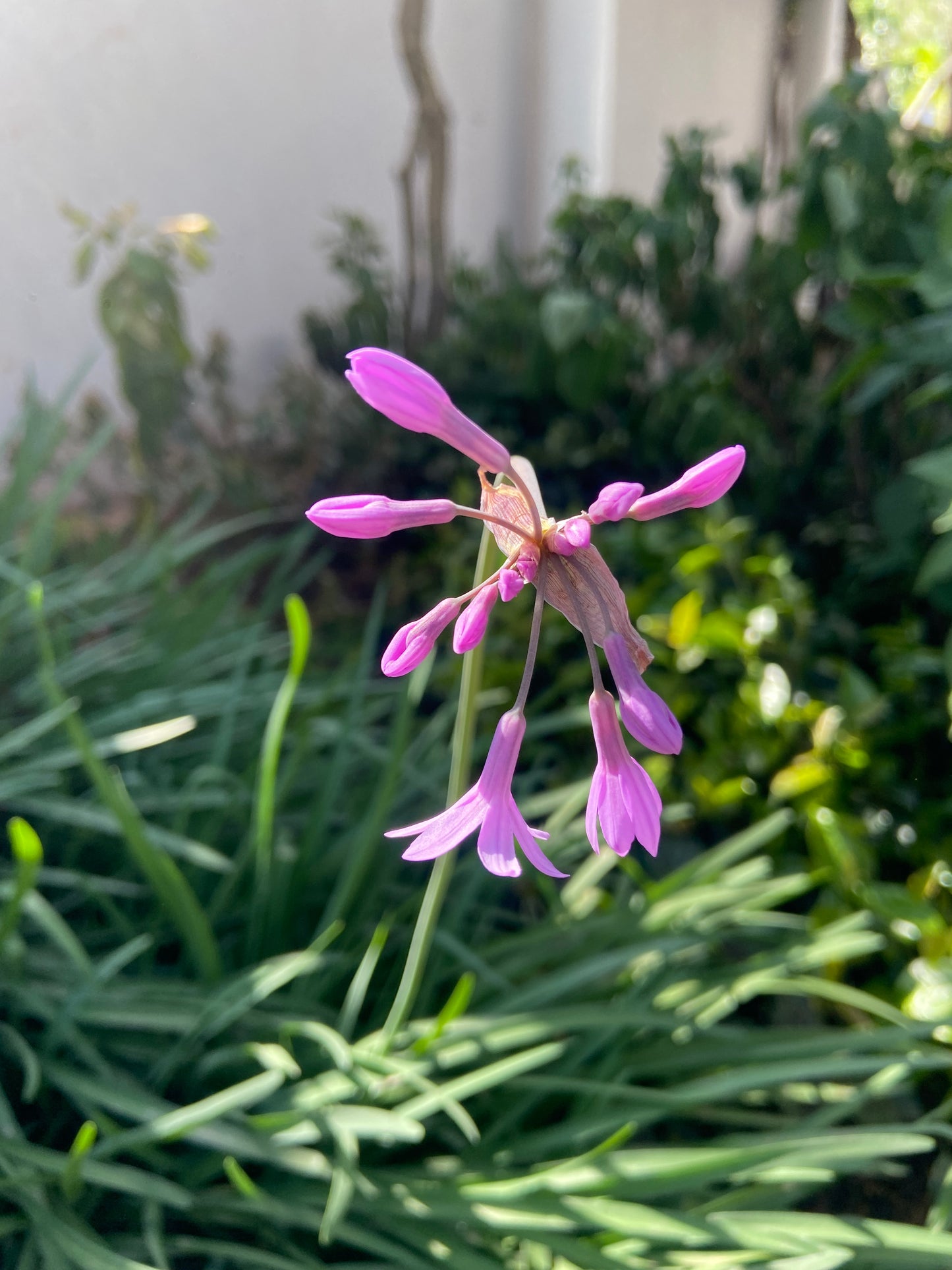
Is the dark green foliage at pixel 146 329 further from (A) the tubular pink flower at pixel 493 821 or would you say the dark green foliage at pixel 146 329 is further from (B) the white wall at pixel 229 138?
(A) the tubular pink flower at pixel 493 821

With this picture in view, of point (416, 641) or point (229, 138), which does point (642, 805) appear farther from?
point (229, 138)

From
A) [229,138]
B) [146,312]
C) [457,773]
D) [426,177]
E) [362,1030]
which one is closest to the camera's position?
[457,773]

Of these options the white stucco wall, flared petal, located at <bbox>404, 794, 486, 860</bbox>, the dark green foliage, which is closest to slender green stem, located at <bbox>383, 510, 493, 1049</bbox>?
flared petal, located at <bbox>404, 794, 486, 860</bbox>

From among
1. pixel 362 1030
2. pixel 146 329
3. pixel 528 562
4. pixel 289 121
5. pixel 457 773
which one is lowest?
pixel 362 1030

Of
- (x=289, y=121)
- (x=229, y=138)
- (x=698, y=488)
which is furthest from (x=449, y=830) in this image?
(x=289, y=121)

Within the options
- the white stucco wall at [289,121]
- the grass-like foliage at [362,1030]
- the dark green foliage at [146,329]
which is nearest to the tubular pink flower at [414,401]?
the grass-like foliage at [362,1030]

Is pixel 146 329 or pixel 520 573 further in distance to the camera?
pixel 146 329

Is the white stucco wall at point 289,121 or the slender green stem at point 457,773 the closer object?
the slender green stem at point 457,773
